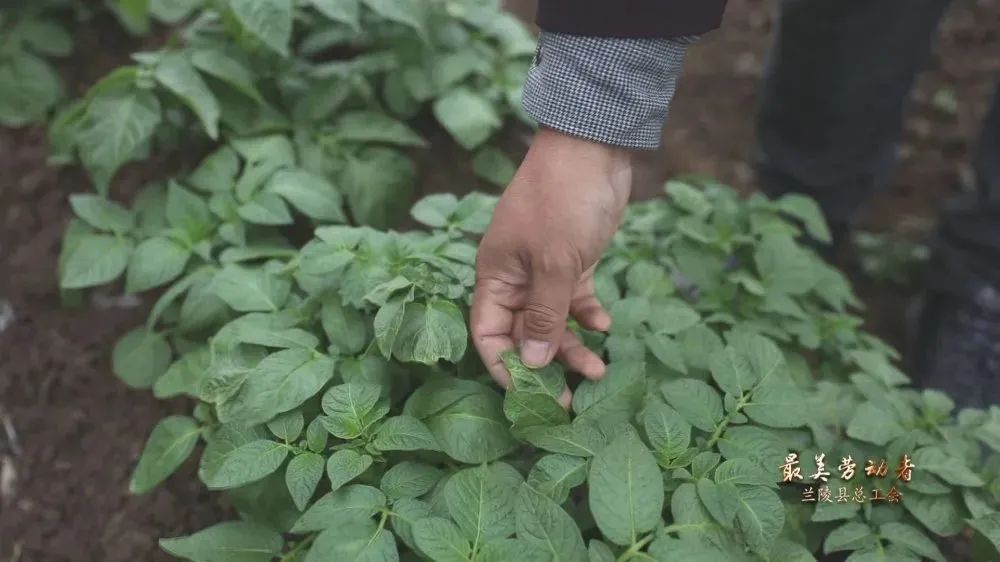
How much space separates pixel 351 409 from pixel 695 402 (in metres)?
0.44

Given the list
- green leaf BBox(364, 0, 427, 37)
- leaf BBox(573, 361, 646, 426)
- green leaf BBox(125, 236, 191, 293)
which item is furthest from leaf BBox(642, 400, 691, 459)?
green leaf BBox(364, 0, 427, 37)

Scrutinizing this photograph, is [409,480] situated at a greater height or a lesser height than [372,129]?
lesser

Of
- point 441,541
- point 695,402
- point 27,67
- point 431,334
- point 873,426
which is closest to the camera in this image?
point 441,541

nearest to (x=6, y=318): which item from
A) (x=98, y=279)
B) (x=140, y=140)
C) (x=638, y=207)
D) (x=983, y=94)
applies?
(x=98, y=279)

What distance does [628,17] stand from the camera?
3.21 feet

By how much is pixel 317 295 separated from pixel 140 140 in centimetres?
49

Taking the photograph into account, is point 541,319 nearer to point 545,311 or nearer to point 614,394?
point 545,311

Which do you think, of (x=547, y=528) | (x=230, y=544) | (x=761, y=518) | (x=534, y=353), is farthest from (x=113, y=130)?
(x=761, y=518)

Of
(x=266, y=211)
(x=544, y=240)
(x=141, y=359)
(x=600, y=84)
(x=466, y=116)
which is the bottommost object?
(x=141, y=359)

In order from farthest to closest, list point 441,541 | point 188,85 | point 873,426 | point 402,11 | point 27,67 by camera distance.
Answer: point 27,67 < point 402,11 < point 188,85 < point 873,426 < point 441,541

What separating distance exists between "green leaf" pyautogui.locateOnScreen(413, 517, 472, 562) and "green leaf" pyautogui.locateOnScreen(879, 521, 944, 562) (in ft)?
1.89

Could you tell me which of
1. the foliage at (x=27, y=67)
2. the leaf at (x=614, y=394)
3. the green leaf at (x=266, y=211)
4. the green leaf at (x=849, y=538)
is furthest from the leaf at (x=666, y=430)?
the foliage at (x=27, y=67)

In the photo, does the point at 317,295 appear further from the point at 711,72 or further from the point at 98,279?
the point at 711,72

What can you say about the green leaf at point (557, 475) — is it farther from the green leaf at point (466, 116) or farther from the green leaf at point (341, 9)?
the green leaf at point (341, 9)
